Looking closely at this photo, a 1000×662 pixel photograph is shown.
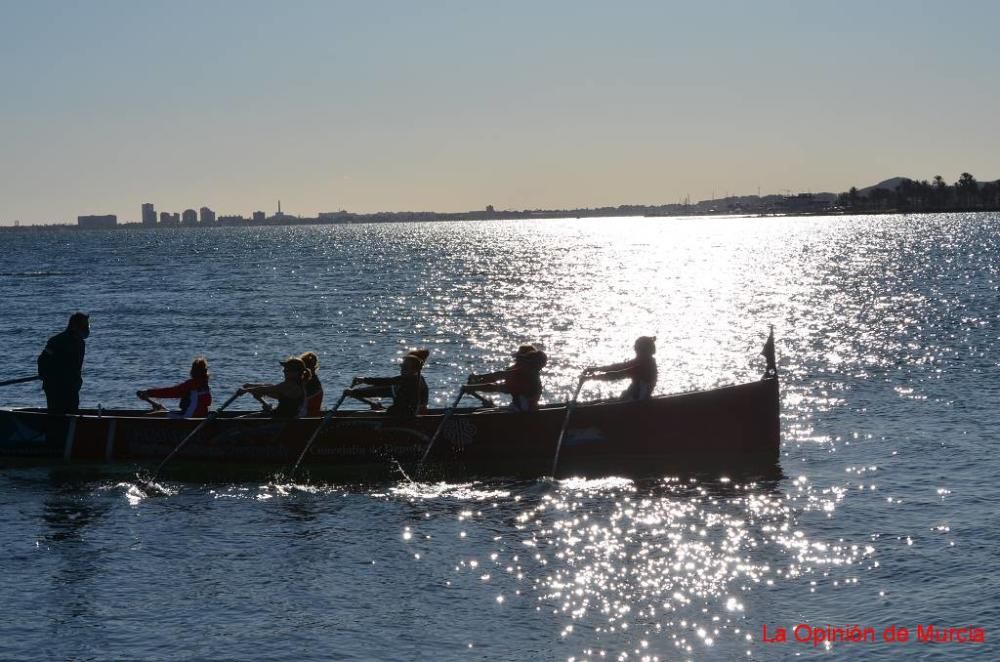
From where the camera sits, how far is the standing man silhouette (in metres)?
19.1

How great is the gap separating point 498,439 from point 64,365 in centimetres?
782

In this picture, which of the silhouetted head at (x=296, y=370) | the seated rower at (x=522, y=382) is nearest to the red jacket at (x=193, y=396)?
the silhouetted head at (x=296, y=370)

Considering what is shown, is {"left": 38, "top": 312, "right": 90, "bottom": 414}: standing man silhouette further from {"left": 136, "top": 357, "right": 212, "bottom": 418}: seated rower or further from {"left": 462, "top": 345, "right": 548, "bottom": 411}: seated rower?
{"left": 462, "top": 345, "right": 548, "bottom": 411}: seated rower

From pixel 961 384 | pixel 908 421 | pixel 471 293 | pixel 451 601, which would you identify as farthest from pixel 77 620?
pixel 471 293

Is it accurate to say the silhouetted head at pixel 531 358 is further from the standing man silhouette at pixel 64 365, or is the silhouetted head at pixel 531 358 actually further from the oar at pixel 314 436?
the standing man silhouette at pixel 64 365

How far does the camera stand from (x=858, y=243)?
15150cm

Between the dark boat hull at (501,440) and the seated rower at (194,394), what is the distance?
43 centimetres

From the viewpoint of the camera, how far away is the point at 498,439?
19.2 m

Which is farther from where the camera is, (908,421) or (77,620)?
(908,421)

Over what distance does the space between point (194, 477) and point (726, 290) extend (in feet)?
205

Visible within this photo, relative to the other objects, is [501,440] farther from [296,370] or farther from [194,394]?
[194,394]

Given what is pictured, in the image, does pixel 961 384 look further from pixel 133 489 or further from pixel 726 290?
pixel 726 290

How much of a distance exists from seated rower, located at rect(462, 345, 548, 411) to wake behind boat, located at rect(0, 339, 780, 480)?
315mm

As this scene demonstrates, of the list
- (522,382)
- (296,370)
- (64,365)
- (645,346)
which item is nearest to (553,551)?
(522,382)
